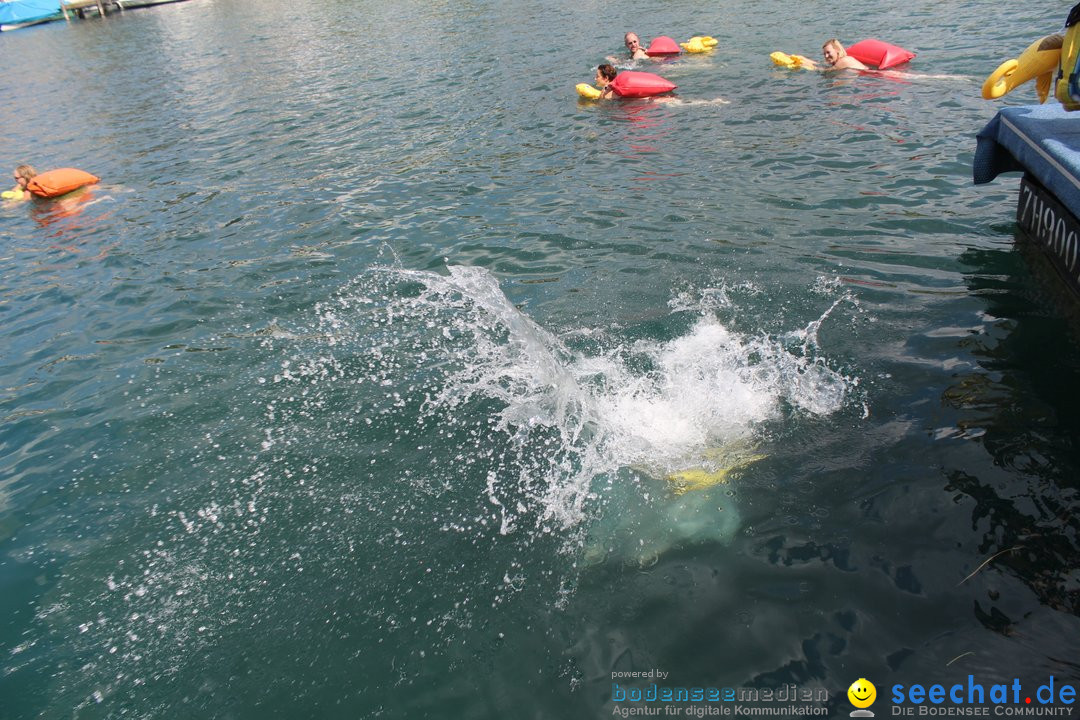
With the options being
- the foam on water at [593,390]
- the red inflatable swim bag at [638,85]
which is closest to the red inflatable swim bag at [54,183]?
the foam on water at [593,390]

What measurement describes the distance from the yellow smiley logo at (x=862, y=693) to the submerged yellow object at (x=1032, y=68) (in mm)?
4800

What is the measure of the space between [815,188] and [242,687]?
744 cm

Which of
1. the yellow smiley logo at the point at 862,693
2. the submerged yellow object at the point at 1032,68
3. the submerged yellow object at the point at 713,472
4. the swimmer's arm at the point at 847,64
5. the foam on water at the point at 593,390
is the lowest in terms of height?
the yellow smiley logo at the point at 862,693

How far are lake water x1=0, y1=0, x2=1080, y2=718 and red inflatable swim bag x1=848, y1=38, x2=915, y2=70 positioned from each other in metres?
1.15

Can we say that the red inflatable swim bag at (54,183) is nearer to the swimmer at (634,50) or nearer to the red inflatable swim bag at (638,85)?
the red inflatable swim bag at (638,85)

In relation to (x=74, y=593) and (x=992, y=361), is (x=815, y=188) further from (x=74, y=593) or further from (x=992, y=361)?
(x=74, y=593)

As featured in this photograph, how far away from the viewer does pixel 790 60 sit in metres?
12.2

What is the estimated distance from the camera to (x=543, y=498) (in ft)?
14.1

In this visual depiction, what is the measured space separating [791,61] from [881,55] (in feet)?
4.79

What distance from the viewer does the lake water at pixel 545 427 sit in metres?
3.42

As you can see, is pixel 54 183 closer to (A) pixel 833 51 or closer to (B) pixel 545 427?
(B) pixel 545 427

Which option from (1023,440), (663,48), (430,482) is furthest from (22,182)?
(1023,440)

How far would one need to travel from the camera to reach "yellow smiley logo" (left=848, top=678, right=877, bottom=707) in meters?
2.99

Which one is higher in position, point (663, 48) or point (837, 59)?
point (663, 48)
